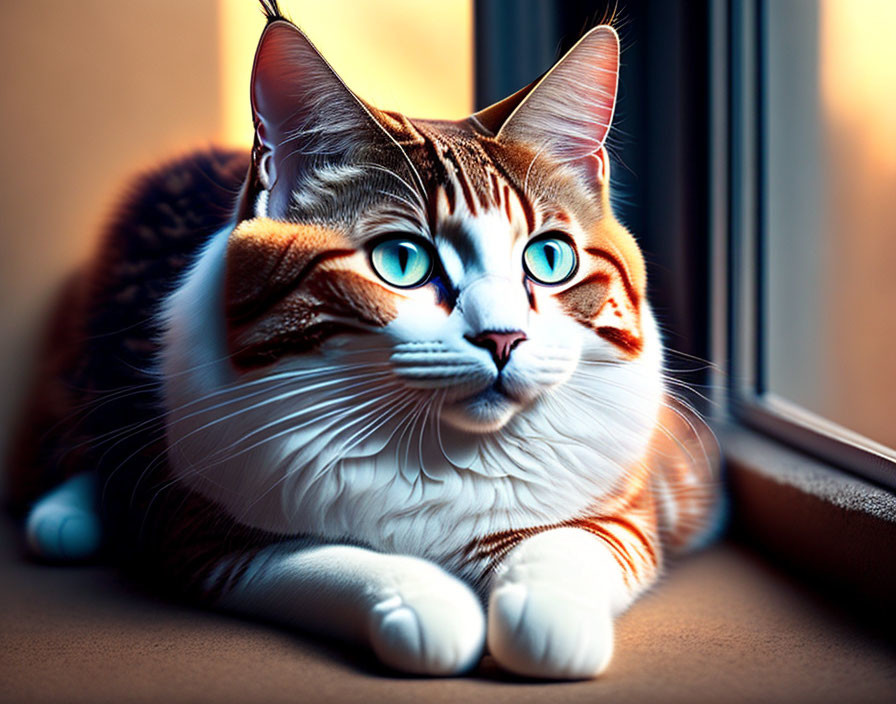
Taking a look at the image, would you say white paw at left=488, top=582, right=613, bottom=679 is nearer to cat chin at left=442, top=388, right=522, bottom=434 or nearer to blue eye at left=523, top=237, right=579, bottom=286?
cat chin at left=442, top=388, right=522, bottom=434

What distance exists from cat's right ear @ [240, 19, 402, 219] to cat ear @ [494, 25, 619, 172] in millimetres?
180

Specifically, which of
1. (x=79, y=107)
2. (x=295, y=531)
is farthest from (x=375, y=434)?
(x=79, y=107)

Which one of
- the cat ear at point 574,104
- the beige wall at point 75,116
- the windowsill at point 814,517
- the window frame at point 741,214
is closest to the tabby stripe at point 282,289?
the cat ear at point 574,104

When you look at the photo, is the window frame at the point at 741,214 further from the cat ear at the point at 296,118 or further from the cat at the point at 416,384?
the cat ear at the point at 296,118

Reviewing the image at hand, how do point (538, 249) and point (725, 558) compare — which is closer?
point (538, 249)

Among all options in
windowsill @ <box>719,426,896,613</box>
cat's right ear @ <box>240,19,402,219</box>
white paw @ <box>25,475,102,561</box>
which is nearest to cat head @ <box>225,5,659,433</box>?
cat's right ear @ <box>240,19,402,219</box>

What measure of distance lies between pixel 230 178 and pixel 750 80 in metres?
0.86

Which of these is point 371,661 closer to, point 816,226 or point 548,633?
point 548,633

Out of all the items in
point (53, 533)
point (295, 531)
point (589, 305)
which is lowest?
point (53, 533)

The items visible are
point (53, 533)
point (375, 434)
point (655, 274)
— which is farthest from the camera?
point (655, 274)

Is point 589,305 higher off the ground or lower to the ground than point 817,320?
higher

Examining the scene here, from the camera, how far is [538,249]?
946mm

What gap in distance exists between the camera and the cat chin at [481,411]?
34.3 inches

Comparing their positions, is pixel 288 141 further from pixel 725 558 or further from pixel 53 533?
pixel 725 558
